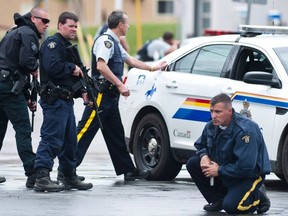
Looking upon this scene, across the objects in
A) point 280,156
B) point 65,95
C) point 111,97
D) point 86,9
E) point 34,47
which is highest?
point 34,47

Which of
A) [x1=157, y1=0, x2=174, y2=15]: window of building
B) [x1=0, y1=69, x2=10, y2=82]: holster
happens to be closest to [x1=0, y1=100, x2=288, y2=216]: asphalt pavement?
[x1=0, y1=69, x2=10, y2=82]: holster

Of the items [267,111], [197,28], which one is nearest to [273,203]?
[267,111]

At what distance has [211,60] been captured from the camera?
1245 cm

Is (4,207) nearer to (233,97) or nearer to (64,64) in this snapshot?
(64,64)

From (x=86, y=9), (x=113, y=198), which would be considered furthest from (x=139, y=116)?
(x=86, y=9)

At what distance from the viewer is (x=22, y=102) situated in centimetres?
1158

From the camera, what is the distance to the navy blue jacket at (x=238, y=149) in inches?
384

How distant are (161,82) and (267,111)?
63.6 inches

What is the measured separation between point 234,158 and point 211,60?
106 inches

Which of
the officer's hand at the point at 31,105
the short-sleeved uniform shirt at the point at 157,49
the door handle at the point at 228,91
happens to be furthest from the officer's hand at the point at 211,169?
the short-sleeved uniform shirt at the point at 157,49

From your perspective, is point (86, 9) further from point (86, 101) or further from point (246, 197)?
point (246, 197)

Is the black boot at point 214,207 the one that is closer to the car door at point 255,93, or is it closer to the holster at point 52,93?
the car door at point 255,93

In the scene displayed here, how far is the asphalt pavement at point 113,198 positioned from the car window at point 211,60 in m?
1.20

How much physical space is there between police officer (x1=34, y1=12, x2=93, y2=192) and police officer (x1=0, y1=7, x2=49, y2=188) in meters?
0.22
